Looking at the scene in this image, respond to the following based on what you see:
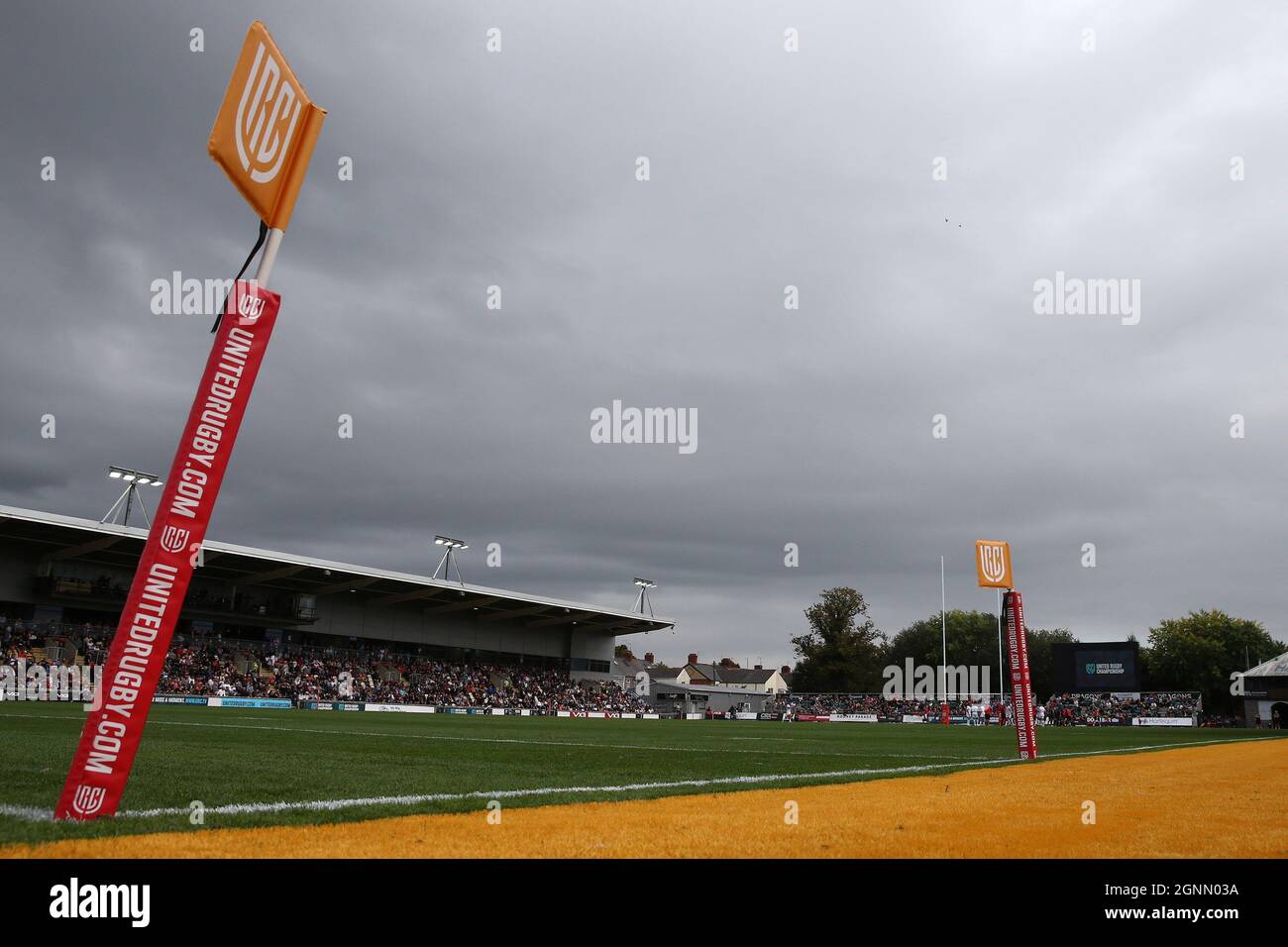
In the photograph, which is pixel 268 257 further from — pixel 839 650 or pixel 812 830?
pixel 839 650

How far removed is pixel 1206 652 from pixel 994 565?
86.0 meters

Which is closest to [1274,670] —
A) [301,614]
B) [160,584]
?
[301,614]

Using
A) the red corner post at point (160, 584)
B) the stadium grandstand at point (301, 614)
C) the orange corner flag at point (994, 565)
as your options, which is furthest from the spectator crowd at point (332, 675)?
the red corner post at point (160, 584)

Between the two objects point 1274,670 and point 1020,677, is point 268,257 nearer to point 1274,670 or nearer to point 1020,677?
point 1020,677

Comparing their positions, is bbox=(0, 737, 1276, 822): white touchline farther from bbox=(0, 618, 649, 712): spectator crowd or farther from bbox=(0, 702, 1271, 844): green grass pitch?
bbox=(0, 618, 649, 712): spectator crowd

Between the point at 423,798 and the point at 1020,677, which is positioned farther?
the point at 1020,677

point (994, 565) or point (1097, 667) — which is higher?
point (994, 565)

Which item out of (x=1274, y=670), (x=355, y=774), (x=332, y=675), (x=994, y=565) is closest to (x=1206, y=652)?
(x=1274, y=670)

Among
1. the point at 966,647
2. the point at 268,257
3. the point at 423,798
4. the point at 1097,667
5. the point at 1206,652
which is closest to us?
the point at 268,257

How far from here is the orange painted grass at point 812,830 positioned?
4.73m

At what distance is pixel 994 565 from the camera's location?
56.9 feet

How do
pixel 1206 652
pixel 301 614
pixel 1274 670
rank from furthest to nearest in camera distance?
pixel 1206 652 → pixel 1274 670 → pixel 301 614
